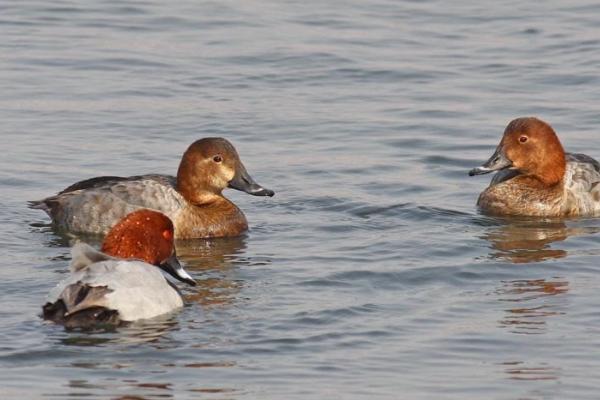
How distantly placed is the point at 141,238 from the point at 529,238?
13.0 feet

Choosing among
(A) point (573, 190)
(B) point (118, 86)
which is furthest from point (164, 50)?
(A) point (573, 190)

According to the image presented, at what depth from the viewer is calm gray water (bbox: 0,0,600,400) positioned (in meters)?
9.25

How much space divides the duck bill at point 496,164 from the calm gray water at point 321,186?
1.28ft

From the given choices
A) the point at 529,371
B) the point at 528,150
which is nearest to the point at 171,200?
the point at 528,150

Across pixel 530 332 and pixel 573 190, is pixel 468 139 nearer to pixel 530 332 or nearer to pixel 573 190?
pixel 573 190

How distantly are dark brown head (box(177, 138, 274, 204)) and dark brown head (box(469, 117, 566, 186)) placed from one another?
81.6 inches

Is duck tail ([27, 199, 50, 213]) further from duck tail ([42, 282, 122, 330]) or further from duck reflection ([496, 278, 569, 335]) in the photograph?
duck reflection ([496, 278, 569, 335])

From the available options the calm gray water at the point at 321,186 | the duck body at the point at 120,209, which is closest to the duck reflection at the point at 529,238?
the calm gray water at the point at 321,186

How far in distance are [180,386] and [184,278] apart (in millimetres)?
2193

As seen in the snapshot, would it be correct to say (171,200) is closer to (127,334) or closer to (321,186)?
(321,186)

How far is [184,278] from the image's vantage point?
10930mm

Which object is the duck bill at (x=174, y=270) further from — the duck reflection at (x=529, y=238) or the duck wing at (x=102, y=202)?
the duck reflection at (x=529, y=238)

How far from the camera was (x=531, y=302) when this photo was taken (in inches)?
428

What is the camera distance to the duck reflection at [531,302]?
33.6ft
